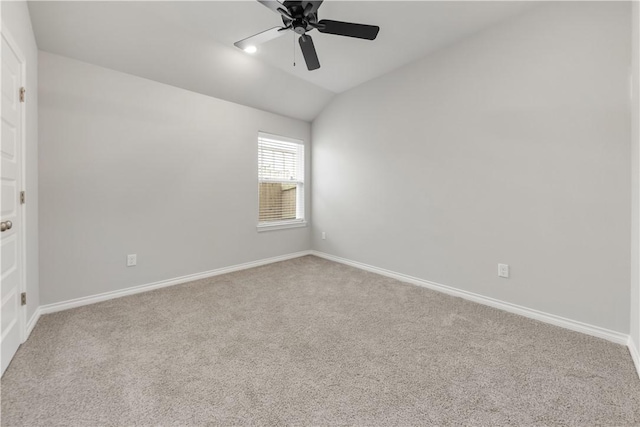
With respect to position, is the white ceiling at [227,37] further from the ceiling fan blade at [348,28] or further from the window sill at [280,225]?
the window sill at [280,225]

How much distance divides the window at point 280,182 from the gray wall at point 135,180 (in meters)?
0.21

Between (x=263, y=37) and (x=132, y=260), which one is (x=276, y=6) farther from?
(x=132, y=260)

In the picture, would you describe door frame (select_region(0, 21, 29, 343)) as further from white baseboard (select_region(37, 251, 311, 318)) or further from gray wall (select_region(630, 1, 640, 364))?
gray wall (select_region(630, 1, 640, 364))

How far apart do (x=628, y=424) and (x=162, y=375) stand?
7.91ft

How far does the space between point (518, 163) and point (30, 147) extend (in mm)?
4072

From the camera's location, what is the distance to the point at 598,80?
1984 mm

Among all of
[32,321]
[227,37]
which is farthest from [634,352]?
[32,321]

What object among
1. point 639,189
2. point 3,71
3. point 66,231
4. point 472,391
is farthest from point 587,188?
point 66,231

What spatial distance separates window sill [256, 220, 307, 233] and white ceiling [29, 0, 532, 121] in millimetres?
1835

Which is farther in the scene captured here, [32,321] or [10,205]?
[32,321]

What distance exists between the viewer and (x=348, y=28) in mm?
1986

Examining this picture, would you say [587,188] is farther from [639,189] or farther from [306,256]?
[306,256]

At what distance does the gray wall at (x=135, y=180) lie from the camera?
2406 millimetres

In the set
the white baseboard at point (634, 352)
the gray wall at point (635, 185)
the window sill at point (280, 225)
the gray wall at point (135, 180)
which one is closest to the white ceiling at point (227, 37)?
the gray wall at point (135, 180)
